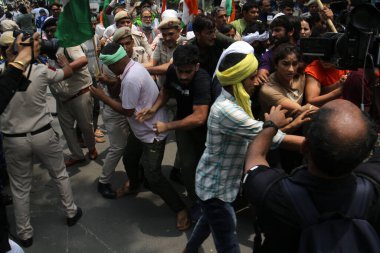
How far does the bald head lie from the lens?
129cm

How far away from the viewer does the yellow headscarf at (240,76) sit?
7.65ft

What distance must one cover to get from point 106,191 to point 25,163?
105 cm

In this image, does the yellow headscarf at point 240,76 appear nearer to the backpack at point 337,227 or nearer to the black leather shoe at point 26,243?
the backpack at point 337,227

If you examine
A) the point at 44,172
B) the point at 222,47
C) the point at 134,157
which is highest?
the point at 222,47

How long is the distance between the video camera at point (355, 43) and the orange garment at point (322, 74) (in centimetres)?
125

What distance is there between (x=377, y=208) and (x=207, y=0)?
1074cm

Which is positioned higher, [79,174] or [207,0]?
[207,0]

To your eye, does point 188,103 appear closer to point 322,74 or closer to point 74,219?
point 322,74

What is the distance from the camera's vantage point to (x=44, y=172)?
4824 mm

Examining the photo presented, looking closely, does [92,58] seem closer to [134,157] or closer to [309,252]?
[134,157]

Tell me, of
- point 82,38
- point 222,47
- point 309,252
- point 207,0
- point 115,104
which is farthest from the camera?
point 207,0

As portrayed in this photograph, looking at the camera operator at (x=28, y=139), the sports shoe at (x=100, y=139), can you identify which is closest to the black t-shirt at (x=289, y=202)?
the camera operator at (x=28, y=139)

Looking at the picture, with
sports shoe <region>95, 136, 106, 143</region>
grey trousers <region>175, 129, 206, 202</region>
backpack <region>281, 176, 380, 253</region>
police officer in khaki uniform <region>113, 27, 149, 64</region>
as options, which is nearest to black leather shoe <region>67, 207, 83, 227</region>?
grey trousers <region>175, 129, 206, 202</region>

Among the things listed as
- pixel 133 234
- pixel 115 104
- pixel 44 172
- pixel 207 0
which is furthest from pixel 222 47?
pixel 207 0
